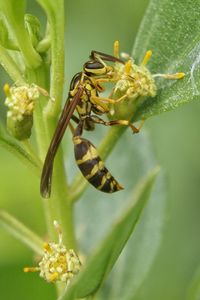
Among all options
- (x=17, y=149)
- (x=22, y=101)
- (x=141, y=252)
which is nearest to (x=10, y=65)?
(x=22, y=101)

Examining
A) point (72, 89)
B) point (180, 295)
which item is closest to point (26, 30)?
point (72, 89)

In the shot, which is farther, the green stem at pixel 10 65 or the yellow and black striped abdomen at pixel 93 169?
the yellow and black striped abdomen at pixel 93 169

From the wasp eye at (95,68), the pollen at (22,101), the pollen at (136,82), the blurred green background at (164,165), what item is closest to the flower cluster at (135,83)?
the pollen at (136,82)

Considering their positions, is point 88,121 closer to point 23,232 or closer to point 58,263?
point 23,232

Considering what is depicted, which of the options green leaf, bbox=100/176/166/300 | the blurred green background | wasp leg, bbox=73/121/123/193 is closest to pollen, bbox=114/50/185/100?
wasp leg, bbox=73/121/123/193

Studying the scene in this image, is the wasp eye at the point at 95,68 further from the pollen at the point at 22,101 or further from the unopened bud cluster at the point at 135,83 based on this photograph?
the pollen at the point at 22,101

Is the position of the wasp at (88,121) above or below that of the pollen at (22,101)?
below

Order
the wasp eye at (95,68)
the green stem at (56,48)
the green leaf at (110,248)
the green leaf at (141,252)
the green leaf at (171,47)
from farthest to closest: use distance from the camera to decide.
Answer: the green leaf at (141,252) → the wasp eye at (95,68) → the green leaf at (171,47) → the green stem at (56,48) → the green leaf at (110,248)

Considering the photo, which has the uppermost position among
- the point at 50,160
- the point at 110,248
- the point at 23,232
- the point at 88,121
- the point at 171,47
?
the point at 171,47

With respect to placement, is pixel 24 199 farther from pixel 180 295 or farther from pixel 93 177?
pixel 93 177
